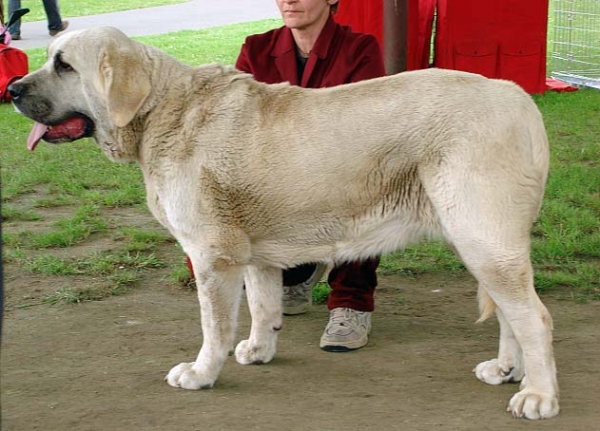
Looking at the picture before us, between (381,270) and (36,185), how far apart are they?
3360mm

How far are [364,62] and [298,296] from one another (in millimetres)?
1330

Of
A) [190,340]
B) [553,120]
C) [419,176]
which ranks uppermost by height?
[419,176]

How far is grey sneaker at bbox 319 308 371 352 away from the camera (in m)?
4.70

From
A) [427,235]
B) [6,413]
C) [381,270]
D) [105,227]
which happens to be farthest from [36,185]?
[427,235]

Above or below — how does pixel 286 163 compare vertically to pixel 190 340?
above

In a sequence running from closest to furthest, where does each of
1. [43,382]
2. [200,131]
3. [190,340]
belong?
[200,131], [43,382], [190,340]

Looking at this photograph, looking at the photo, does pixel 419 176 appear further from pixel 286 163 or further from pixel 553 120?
pixel 553 120

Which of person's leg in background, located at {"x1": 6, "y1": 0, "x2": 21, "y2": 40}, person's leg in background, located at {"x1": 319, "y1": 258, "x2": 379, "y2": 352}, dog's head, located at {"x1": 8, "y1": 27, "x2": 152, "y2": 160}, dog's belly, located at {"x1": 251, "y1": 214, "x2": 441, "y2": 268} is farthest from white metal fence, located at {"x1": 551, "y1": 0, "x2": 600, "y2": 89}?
person's leg in background, located at {"x1": 6, "y1": 0, "x2": 21, "y2": 40}

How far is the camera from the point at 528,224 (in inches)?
149

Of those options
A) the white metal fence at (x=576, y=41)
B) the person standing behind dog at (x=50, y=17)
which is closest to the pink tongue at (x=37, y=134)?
the white metal fence at (x=576, y=41)

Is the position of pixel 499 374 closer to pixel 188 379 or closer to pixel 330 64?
pixel 188 379

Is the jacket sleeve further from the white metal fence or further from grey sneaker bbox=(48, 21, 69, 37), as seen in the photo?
grey sneaker bbox=(48, 21, 69, 37)

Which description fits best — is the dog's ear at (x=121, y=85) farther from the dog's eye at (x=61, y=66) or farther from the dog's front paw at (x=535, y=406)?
the dog's front paw at (x=535, y=406)

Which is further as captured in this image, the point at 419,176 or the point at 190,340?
the point at 190,340
